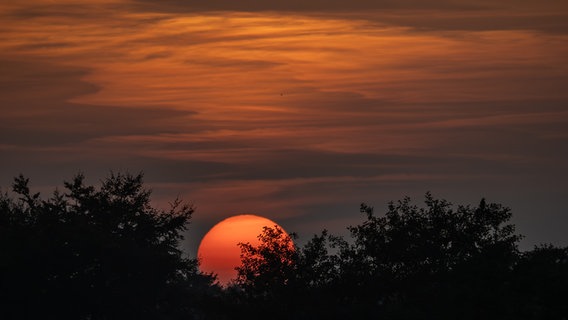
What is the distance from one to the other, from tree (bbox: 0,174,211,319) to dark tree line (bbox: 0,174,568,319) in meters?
0.09

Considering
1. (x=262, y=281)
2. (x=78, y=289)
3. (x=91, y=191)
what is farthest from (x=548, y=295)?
(x=91, y=191)

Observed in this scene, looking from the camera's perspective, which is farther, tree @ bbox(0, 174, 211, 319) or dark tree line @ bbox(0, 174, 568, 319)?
tree @ bbox(0, 174, 211, 319)

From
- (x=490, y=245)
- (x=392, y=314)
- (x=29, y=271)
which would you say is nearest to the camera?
(x=392, y=314)

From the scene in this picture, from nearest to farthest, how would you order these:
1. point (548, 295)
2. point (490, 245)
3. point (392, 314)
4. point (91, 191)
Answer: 1. point (548, 295)
2. point (392, 314)
3. point (490, 245)
4. point (91, 191)

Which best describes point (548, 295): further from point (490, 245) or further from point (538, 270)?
point (490, 245)

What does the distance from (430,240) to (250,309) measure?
40.5ft

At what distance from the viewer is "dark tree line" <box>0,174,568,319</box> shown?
82.5 meters

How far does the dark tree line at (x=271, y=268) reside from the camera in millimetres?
82500

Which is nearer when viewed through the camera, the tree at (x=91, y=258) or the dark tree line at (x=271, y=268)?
the dark tree line at (x=271, y=268)

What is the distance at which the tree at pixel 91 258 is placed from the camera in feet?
362

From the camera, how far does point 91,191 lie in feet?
413

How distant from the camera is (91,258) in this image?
11456cm

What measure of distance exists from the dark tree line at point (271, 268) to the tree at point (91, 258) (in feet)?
0.30

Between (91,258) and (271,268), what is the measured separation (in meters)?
16.6
